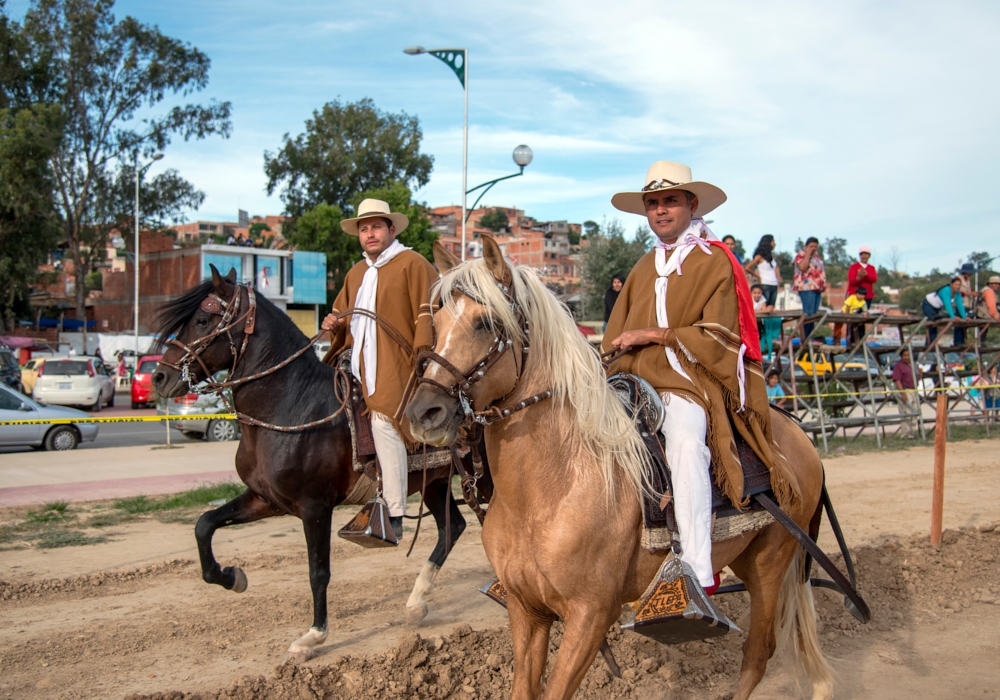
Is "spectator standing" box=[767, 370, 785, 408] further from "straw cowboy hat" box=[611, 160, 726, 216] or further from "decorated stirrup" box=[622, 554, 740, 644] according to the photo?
"decorated stirrup" box=[622, 554, 740, 644]

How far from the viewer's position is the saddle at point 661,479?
3.35m

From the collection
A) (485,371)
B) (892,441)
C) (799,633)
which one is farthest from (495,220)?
(485,371)

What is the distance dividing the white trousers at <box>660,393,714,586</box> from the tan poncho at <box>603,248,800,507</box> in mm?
102

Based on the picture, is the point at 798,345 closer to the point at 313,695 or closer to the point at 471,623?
the point at 471,623

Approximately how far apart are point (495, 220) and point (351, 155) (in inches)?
3569

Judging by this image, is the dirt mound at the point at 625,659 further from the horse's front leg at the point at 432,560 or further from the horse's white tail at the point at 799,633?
the horse's front leg at the point at 432,560

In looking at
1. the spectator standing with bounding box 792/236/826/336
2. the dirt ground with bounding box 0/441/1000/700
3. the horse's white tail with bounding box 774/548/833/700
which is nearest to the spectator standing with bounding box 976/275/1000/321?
the spectator standing with bounding box 792/236/826/336

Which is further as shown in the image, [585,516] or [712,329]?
[712,329]

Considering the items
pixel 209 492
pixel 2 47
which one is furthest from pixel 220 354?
pixel 2 47

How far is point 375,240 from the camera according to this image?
5.57 metres

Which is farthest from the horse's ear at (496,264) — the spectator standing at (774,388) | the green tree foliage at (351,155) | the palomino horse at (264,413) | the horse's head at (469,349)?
the green tree foliage at (351,155)

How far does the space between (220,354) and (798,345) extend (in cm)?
1249

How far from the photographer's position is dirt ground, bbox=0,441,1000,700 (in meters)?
4.39

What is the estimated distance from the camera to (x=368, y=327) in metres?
5.46
